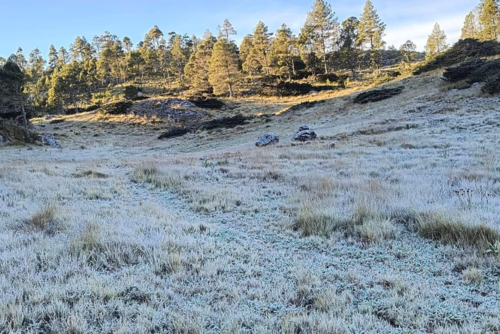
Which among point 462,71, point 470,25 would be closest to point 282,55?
point 462,71

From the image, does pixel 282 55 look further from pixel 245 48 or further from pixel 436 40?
pixel 436 40

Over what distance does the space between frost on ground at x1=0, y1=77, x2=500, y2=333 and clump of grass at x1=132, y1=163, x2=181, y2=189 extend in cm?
10

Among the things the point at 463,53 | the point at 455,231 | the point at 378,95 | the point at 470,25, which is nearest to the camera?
the point at 455,231

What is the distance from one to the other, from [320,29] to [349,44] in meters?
6.43

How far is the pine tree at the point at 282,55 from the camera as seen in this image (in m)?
61.3

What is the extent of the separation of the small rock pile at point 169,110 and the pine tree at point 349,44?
101 ft

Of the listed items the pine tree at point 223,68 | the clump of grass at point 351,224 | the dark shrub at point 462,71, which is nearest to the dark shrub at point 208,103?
the pine tree at point 223,68

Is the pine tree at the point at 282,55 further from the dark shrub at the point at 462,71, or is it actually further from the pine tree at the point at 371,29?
the dark shrub at the point at 462,71

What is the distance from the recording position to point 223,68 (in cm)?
5547

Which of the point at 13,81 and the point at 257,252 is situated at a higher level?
the point at 13,81

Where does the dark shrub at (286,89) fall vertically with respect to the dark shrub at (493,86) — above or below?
above

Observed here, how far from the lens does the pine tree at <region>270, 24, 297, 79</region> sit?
61.3 m

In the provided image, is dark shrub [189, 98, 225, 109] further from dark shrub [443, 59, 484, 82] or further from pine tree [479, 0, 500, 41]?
pine tree [479, 0, 500, 41]

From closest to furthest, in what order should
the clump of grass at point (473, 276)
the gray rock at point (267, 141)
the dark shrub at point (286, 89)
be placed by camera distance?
1. the clump of grass at point (473, 276)
2. the gray rock at point (267, 141)
3. the dark shrub at point (286, 89)
